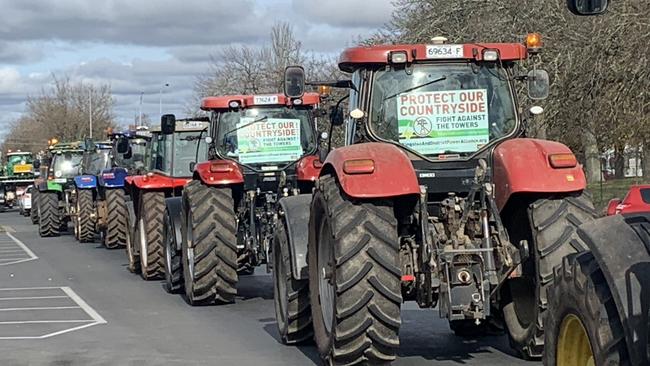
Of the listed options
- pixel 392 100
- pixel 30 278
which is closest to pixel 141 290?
pixel 30 278

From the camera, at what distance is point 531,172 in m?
7.76

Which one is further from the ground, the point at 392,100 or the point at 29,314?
the point at 392,100

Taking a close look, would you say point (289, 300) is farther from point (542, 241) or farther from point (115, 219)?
point (115, 219)

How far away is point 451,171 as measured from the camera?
8547 millimetres

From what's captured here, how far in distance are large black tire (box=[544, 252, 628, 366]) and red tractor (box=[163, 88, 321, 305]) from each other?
7.06 meters

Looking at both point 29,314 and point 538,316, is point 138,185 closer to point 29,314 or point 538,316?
point 29,314

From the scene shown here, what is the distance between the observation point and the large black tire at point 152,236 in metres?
15.9

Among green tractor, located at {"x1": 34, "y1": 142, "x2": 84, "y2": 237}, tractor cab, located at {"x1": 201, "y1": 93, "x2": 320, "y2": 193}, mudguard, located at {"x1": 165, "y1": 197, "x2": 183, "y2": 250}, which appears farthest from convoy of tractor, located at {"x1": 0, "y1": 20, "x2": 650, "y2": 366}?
green tractor, located at {"x1": 34, "y1": 142, "x2": 84, "y2": 237}

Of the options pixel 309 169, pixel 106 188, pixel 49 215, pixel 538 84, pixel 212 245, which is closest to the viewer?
pixel 538 84

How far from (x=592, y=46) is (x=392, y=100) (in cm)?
1521

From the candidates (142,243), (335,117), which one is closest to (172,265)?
(142,243)

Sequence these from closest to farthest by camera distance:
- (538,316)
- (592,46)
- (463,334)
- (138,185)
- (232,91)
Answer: (538,316) < (463,334) < (138,185) < (592,46) < (232,91)

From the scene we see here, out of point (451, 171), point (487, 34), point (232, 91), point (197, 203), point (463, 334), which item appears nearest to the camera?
point (451, 171)

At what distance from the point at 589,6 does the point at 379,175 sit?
8.53 ft
